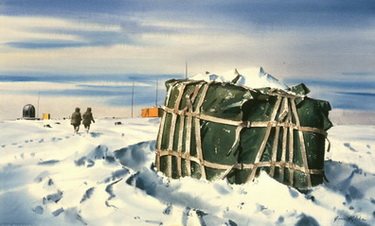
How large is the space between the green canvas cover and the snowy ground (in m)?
0.18

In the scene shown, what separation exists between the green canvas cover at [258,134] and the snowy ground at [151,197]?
18 cm

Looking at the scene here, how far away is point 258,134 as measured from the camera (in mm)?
5227

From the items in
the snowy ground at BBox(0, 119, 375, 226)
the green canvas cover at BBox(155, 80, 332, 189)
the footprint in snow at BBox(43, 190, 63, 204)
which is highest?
the green canvas cover at BBox(155, 80, 332, 189)

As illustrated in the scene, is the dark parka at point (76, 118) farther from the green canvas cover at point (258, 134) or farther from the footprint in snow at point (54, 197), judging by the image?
the footprint in snow at point (54, 197)

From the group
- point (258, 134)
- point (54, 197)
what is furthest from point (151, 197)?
point (258, 134)

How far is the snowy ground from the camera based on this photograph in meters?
4.31

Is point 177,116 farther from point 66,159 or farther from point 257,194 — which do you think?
point 66,159

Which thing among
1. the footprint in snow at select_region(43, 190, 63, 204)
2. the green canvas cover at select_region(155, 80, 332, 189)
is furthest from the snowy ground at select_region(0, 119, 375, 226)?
the green canvas cover at select_region(155, 80, 332, 189)

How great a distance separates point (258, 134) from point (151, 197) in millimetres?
1340

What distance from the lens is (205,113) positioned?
17.8 ft
